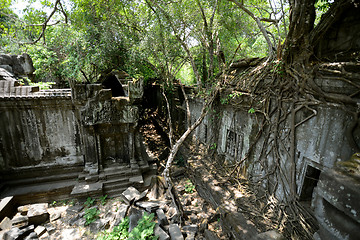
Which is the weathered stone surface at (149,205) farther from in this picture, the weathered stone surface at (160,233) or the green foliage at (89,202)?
the green foliage at (89,202)

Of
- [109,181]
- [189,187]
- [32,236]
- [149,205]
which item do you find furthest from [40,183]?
[189,187]

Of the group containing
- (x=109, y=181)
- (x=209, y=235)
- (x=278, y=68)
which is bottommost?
(x=209, y=235)

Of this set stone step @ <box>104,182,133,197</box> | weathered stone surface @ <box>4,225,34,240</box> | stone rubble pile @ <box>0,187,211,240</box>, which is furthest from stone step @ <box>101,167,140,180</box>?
weathered stone surface @ <box>4,225,34,240</box>

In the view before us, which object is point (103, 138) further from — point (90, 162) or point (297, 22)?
point (297, 22)

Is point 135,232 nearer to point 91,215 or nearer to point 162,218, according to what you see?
point 162,218

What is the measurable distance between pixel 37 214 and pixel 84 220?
1310 mm

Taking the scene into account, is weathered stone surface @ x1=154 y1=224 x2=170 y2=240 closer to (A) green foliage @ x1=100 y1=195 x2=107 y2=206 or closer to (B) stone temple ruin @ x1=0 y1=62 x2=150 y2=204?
(B) stone temple ruin @ x1=0 y1=62 x2=150 y2=204

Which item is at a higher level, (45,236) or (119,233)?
(119,233)

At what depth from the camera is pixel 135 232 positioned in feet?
14.0

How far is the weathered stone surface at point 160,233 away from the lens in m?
4.18

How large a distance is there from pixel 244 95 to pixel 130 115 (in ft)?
13.3

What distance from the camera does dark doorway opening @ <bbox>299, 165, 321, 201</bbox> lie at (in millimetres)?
3719

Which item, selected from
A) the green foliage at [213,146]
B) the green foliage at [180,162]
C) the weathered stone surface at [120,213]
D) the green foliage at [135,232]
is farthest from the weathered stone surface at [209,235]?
the green foliage at [180,162]

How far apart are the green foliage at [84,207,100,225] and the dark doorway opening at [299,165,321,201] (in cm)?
556
